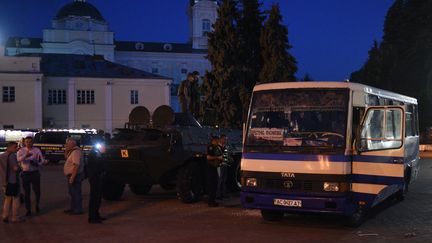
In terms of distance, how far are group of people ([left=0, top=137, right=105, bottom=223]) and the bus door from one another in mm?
5141

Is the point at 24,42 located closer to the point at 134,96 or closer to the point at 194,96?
the point at 134,96

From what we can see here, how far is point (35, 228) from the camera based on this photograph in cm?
1081

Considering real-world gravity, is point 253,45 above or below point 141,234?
above

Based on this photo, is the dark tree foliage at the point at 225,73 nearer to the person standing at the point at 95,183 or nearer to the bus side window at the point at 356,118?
the person standing at the point at 95,183

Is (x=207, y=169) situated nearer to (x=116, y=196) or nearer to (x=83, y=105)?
(x=116, y=196)

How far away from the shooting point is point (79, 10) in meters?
92.4

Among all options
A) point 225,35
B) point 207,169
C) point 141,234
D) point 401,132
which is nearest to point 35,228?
point 141,234

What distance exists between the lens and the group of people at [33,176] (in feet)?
37.2

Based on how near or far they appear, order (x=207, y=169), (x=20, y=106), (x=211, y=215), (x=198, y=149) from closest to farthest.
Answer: (x=211, y=215) → (x=207, y=169) → (x=198, y=149) → (x=20, y=106)

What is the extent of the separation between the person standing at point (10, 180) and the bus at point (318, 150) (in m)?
4.62

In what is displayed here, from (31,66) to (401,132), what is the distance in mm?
46305

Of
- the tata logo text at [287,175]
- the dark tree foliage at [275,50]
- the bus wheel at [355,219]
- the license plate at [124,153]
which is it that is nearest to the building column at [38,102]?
the dark tree foliage at [275,50]

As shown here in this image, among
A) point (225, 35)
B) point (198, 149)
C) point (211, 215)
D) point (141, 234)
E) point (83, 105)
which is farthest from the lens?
point (83, 105)

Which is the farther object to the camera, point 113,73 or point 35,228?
point 113,73
